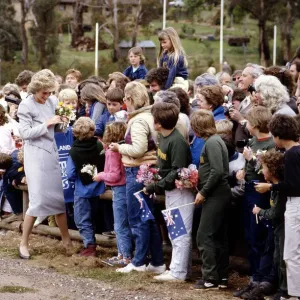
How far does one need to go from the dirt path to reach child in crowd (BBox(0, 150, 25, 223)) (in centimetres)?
157

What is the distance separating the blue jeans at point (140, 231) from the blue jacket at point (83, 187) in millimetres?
1039

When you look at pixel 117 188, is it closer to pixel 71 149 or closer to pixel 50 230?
pixel 71 149

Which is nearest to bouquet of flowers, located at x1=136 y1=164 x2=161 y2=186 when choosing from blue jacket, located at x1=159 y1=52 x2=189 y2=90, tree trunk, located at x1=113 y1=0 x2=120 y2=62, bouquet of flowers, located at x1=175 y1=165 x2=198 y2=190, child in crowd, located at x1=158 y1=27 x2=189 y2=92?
bouquet of flowers, located at x1=175 y1=165 x2=198 y2=190

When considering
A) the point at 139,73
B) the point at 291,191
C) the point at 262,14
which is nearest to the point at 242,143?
the point at 291,191

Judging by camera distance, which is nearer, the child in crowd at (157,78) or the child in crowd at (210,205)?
the child in crowd at (210,205)

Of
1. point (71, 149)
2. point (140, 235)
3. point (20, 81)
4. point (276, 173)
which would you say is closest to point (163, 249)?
point (140, 235)

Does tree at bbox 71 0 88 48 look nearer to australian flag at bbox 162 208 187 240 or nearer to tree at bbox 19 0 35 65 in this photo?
tree at bbox 19 0 35 65

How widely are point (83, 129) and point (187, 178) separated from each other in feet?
6.94

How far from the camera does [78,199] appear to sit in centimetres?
1090

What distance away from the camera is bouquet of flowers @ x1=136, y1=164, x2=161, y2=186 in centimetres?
949

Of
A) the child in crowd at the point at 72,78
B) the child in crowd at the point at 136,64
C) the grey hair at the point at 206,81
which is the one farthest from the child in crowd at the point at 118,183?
the child in crowd at the point at 72,78

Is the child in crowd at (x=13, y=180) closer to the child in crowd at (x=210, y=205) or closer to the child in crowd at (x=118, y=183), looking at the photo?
the child in crowd at (x=118, y=183)

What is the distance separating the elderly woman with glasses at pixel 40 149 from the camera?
10727 millimetres

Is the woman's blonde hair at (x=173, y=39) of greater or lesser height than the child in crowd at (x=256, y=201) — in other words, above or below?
above
